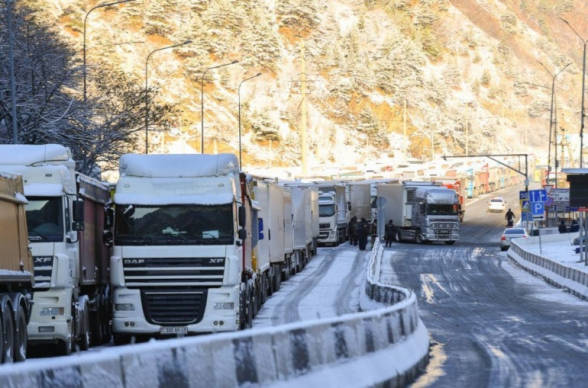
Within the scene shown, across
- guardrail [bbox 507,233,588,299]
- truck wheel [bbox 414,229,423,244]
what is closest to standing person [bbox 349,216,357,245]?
truck wheel [bbox 414,229,423,244]

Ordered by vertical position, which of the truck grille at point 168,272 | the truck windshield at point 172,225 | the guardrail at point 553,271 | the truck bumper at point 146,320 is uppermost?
the truck windshield at point 172,225

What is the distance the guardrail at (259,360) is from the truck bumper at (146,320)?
6.77 m

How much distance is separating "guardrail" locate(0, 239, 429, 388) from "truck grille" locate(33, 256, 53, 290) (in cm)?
640

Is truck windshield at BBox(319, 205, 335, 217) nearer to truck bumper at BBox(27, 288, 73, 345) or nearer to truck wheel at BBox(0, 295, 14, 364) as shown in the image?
truck bumper at BBox(27, 288, 73, 345)

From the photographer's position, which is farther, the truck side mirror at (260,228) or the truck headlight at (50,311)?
the truck side mirror at (260,228)

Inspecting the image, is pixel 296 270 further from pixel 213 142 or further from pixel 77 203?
pixel 213 142

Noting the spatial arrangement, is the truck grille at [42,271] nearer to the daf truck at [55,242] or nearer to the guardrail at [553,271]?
the daf truck at [55,242]

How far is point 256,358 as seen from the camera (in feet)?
30.4

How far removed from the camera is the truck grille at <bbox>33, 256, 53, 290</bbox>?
63.5ft

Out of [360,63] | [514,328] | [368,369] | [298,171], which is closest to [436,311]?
[514,328]

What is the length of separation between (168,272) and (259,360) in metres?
12.6

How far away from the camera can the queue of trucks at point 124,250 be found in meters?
19.2

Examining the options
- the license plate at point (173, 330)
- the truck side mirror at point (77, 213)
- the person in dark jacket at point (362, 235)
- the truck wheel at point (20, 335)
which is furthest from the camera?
the person in dark jacket at point (362, 235)

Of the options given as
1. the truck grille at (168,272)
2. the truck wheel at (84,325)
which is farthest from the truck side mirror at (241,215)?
the truck wheel at (84,325)
